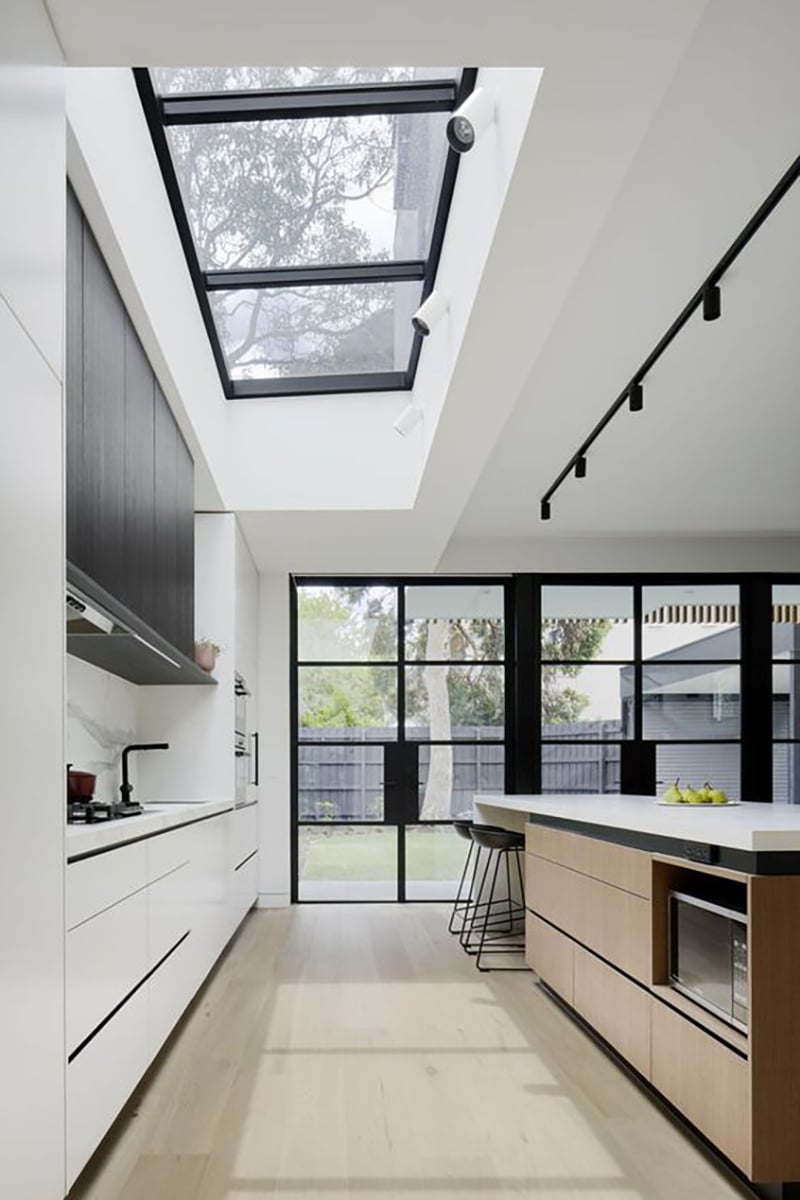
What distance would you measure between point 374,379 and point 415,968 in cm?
317

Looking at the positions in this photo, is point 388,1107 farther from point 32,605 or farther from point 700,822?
point 32,605

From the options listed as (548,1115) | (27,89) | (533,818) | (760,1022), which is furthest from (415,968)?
(27,89)

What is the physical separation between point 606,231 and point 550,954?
320 cm

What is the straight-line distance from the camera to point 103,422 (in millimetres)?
3525

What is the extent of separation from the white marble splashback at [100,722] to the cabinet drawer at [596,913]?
204 cm

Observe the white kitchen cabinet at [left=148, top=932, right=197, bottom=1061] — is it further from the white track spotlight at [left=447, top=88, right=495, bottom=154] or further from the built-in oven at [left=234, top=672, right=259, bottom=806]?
the white track spotlight at [left=447, top=88, right=495, bottom=154]

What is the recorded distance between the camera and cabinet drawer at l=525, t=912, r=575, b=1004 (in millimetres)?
5086

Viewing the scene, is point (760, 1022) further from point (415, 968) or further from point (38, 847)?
point (415, 968)

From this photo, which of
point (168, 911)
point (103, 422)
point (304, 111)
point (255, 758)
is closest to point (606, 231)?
point (304, 111)

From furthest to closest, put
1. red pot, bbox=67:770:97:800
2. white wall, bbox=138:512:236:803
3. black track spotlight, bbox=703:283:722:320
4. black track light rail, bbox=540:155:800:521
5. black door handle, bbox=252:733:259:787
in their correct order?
black door handle, bbox=252:733:259:787 < white wall, bbox=138:512:236:803 < red pot, bbox=67:770:97:800 < black track spotlight, bbox=703:283:722:320 < black track light rail, bbox=540:155:800:521

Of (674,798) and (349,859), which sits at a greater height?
(674,798)

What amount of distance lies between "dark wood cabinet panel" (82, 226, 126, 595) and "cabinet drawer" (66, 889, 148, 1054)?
93cm

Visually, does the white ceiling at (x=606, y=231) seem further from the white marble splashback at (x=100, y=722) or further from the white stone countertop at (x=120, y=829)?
the white stone countertop at (x=120, y=829)

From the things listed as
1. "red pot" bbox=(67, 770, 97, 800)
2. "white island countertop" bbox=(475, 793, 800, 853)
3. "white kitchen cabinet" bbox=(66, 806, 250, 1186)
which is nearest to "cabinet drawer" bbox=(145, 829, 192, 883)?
"white kitchen cabinet" bbox=(66, 806, 250, 1186)
